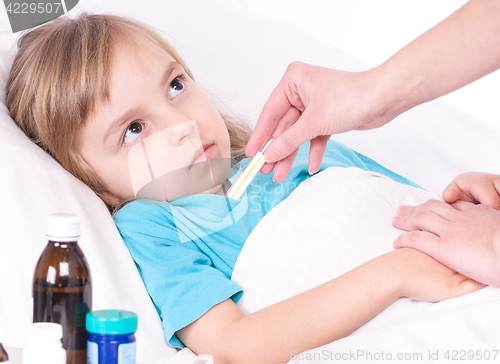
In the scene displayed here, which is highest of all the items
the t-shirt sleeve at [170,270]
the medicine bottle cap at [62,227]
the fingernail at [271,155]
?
the medicine bottle cap at [62,227]

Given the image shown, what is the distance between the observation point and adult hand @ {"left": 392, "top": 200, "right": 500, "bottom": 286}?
2.28ft

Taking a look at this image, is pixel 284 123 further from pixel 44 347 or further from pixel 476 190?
pixel 44 347

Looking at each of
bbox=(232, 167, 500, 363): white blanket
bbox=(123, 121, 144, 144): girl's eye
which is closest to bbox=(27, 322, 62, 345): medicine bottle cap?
bbox=(232, 167, 500, 363): white blanket

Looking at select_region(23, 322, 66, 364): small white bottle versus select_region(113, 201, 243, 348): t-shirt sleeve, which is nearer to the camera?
select_region(23, 322, 66, 364): small white bottle

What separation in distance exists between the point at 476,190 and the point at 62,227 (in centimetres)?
74

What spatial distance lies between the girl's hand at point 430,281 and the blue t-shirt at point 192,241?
0.99ft

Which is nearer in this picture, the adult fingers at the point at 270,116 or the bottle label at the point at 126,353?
the bottle label at the point at 126,353

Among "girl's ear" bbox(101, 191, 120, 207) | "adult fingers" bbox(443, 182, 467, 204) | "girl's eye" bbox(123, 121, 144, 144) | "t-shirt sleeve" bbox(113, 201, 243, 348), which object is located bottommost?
"t-shirt sleeve" bbox(113, 201, 243, 348)

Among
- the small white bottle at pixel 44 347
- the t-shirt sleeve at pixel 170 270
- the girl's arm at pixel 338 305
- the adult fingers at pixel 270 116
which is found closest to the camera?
the small white bottle at pixel 44 347

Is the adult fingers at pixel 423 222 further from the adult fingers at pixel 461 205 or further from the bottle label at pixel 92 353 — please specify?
the bottle label at pixel 92 353

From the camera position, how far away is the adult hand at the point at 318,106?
2.75 feet

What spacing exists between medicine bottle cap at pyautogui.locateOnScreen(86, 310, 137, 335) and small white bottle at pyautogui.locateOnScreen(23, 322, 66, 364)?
3 centimetres

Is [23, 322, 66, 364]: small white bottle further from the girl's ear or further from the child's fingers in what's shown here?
the girl's ear

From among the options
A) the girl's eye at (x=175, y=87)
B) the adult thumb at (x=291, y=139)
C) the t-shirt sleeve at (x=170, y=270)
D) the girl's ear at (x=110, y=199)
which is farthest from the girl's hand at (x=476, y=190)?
the girl's ear at (x=110, y=199)
